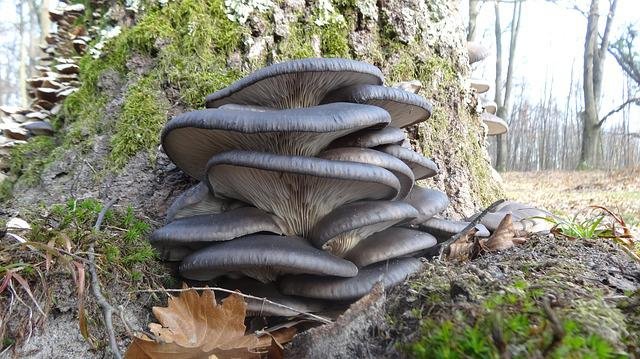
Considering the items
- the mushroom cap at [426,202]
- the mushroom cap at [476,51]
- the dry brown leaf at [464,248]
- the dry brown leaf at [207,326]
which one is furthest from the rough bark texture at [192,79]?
the mushroom cap at [476,51]

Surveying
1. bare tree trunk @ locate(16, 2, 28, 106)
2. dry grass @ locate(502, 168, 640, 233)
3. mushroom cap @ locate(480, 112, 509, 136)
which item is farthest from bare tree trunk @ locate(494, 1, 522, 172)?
bare tree trunk @ locate(16, 2, 28, 106)

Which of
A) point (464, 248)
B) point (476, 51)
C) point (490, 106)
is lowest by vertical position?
point (464, 248)

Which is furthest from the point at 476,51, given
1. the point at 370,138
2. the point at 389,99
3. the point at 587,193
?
the point at 587,193

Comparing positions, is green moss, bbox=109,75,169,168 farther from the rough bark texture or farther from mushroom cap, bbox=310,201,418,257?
mushroom cap, bbox=310,201,418,257

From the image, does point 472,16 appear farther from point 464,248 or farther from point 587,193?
point 464,248

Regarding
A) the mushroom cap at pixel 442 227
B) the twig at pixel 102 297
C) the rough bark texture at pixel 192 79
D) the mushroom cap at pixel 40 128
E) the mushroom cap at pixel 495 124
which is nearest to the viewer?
the twig at pixel 102 297

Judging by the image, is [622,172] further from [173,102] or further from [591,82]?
[173,102]

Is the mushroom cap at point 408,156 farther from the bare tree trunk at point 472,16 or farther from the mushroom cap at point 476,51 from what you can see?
the bare tree trunk at point 472,16
